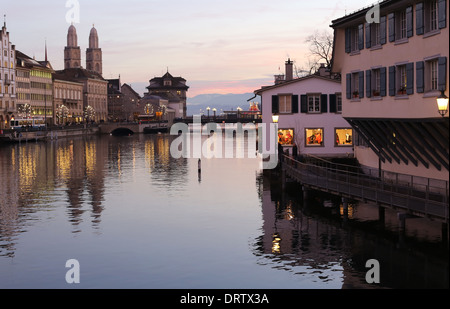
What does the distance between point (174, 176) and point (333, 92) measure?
17355 mm

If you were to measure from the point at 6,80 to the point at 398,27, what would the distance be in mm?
126938

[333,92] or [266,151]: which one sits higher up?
[333,92]

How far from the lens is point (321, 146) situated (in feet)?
217

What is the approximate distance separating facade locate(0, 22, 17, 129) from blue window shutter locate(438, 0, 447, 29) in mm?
129679

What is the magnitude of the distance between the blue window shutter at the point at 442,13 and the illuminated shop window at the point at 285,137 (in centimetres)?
3309

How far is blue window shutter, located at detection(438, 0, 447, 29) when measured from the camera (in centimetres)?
3325

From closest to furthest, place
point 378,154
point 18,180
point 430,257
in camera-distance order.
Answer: point 430,257 → point 378,154 → point 18,180

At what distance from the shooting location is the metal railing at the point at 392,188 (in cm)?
3006

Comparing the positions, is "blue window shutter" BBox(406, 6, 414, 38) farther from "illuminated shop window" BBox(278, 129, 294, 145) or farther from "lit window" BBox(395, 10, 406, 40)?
"illuminated shop window" BBox(278, 129, 294, 145)

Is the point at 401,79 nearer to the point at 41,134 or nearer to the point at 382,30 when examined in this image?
the point at 382,30

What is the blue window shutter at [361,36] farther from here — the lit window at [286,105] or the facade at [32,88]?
the facade at [32,88]
